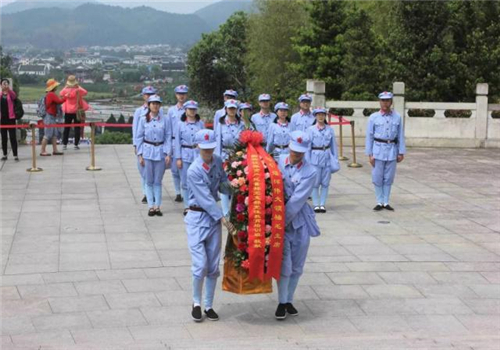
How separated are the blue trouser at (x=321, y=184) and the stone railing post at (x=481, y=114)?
872 centimetres

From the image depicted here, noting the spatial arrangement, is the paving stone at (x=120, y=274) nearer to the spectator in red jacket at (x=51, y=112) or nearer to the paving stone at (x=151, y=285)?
the paving stone at (x=151, y=285)

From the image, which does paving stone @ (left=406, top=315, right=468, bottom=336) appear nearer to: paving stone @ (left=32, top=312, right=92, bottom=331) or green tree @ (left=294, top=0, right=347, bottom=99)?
paving stone @ (left=32, top=312, right=92, bottom=331)

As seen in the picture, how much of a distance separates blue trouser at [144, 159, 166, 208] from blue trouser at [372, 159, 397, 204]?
320cm

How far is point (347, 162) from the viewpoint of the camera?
59.0 feet

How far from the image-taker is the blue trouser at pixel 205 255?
7582 mm

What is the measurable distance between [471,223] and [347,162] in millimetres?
6158

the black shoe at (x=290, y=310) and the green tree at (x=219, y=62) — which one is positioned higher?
the green tree at (x=219, y=62)

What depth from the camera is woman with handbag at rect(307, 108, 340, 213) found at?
12.5m

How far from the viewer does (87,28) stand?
166 m

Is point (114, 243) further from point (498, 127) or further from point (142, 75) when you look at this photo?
point (142, 75)

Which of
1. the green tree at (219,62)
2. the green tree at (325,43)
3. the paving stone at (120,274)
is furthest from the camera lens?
the green tree at (219,62)

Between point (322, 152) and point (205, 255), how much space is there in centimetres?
534

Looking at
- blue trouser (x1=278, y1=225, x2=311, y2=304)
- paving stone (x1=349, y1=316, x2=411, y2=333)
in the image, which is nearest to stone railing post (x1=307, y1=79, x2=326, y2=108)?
blue trouser (x1=278, y1=225, x2=311, y2=304)

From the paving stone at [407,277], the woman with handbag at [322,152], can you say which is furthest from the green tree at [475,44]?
the paving stone at [407,277]
